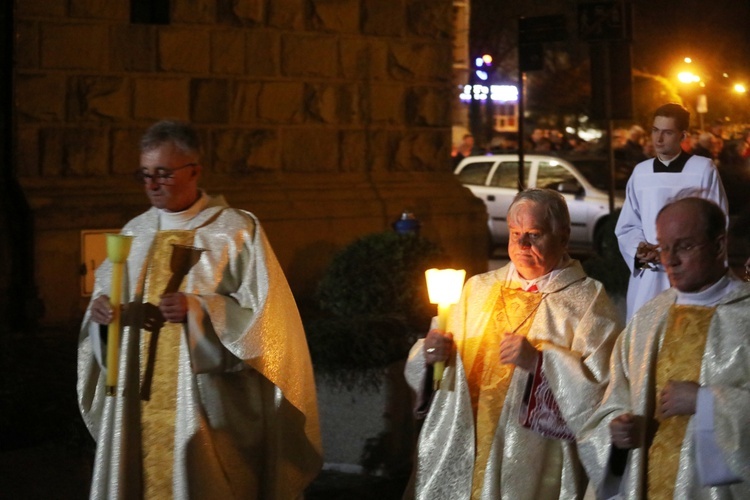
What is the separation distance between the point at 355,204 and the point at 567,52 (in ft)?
98.5

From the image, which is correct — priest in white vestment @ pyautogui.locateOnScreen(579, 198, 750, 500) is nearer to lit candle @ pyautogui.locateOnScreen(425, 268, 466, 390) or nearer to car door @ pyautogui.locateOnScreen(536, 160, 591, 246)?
lit candle @ pyautogui.locateOnScreen(425, 268, 466, 390)

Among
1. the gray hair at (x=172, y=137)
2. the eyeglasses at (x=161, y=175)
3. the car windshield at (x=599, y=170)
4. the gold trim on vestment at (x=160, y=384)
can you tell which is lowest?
the gold trim on vestment at (x=160, y=384)

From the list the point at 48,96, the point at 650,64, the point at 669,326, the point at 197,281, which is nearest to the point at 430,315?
the point at 48,96

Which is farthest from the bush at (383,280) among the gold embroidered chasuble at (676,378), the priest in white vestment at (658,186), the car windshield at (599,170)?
the car windshield at (599,170)

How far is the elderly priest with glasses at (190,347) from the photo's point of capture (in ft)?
17.1

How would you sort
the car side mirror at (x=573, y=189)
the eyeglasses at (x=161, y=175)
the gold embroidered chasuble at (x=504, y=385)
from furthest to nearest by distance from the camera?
the car side mirror at (x=573, y=189), the eyeglasses at (x=161, y=175), the gold embroidered chasuble at (x=504, y=385)

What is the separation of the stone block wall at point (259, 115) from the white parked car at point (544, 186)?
6.98 m

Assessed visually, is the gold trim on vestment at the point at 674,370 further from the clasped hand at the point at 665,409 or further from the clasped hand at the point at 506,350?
the clasped hand at the point at 506,350

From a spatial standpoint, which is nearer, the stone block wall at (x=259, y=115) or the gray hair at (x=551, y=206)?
the gray hair at (x=551, y=206)

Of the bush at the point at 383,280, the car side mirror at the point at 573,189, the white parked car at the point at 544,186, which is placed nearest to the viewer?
the bush at the point at 383,280

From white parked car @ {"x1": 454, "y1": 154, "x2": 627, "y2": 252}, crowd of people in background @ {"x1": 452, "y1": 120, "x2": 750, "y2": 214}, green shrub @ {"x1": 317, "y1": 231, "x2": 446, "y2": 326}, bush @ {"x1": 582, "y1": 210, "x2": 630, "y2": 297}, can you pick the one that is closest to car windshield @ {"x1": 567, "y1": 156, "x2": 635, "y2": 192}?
white parked car @ {"x1": 454, "y1": 154, "x2": 627, "y2": 252}

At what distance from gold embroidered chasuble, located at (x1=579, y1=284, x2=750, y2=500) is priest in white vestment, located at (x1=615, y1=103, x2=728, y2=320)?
2.61 m

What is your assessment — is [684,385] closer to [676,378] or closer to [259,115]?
[676,378]

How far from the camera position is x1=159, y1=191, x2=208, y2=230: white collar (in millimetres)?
5367
